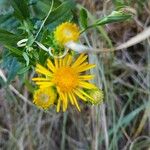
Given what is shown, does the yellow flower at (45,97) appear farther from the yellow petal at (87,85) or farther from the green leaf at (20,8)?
the green leaf at (20,8)

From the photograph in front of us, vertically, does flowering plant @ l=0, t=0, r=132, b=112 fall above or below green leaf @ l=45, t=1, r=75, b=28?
below

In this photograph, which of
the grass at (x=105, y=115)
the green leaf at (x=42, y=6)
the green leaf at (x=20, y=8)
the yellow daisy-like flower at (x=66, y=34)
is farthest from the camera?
the grass at (x=105, y=115)

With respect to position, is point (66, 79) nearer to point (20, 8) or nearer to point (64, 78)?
point (64, 78)

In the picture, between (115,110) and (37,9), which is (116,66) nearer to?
(115,110)

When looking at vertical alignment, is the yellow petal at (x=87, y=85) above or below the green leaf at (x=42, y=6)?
below

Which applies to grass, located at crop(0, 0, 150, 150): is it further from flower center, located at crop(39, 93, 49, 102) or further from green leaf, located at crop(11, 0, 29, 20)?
flower center, located at crop(39, 93, 49, 102)

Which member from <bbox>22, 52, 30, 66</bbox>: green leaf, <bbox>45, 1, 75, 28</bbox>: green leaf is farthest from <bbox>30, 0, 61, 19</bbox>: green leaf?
<bbox>22, 52, 30, 66</bbox>: green leaf

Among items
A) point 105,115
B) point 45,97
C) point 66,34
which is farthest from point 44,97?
point 105,115

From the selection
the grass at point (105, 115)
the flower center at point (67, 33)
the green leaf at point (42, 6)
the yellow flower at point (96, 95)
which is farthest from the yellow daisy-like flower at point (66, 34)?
the grass at point (105, 115)
